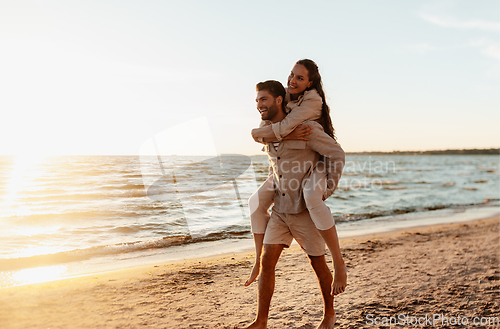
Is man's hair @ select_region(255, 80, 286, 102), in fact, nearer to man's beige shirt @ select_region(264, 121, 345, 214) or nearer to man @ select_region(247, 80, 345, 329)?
man @ select_region(247, 80, 345, 329)

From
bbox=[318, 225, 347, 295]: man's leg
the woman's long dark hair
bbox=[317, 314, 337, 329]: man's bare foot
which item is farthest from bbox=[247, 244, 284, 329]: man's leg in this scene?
the woman's long dark hair

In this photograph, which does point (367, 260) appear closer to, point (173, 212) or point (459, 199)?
point (173, 212)

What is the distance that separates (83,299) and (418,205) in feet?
44.8

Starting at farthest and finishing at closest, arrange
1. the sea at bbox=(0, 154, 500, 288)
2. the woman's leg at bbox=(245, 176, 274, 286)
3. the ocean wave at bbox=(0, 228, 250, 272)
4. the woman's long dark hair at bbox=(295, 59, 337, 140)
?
1. the sea at bbox=(0, 154, 500, 288)
2. the ocean wave at bbox=(0, 228, 250, 272)
3. the woman's leg at bbox=(245, 176, 274, 286)
4. the woman's long dark hair at bbox=(295, 59, 337, 140)

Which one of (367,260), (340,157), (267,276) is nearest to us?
(340,157)

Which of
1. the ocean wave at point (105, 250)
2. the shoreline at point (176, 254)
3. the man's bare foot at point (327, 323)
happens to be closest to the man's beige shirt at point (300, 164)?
the man's bare foot at point (327, 323)

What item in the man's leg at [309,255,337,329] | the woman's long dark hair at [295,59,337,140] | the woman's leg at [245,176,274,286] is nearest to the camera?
the woman's long dark hair at [295,59,337,140]

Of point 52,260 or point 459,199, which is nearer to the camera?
point 52,260

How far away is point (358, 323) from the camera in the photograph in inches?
133

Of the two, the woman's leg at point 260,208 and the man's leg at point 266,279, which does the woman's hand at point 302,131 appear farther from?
the man's leg at point 266,279

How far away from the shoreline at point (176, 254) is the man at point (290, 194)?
370 cm

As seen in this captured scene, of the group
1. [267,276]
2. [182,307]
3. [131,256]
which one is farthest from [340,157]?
[131,256]

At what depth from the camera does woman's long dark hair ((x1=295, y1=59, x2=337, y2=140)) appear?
8.75 feet

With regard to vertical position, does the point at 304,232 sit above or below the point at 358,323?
above
